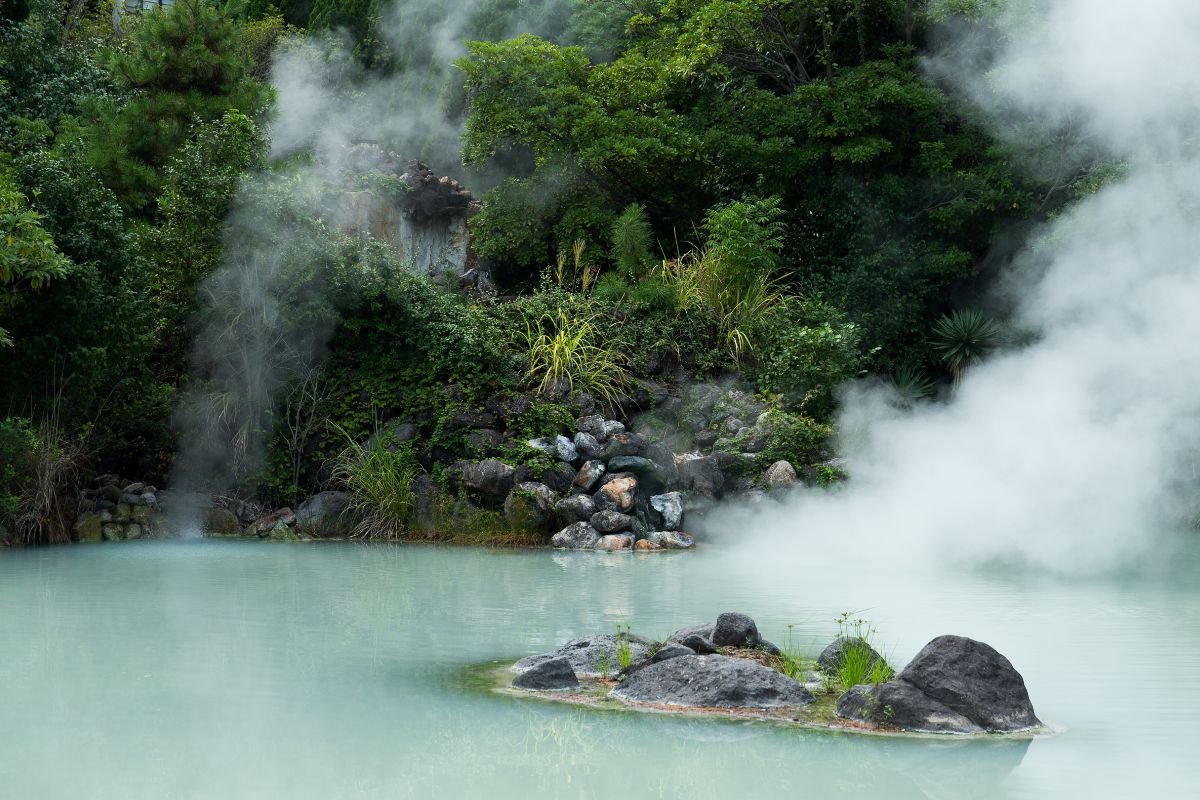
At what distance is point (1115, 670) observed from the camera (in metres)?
6.02

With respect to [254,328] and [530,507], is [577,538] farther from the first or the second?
[254,328]

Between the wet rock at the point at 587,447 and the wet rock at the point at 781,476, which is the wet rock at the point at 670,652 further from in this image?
the wet rock at the point at 781,476

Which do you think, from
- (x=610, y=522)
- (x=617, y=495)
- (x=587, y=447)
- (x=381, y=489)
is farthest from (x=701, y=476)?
(x=381, y=489)

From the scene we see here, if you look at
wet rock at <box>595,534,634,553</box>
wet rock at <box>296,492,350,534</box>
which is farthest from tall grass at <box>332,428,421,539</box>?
wet rock at <box>595,534,634,553</box>

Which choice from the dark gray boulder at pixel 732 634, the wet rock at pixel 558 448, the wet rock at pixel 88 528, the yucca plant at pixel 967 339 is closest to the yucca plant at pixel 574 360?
the wet rock at pixel 558 448

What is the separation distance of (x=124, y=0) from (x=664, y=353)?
57.7 feet

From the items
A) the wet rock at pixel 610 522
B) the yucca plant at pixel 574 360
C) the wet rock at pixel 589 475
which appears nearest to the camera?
the wet rock at pixel 610 522

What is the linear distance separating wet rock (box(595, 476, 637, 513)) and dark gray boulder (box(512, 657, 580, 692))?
6.73 m

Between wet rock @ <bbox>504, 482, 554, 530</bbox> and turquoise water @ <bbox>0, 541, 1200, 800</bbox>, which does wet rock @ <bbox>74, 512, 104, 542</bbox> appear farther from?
wet rock @ <bbox>504, 482, 554, 530</bbox>

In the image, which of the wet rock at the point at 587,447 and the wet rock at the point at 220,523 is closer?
the wet rock at the point at 587,447

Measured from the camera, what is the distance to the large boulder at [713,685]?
5.26 metres

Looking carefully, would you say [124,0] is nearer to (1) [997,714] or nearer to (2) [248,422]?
(2) [248,422]

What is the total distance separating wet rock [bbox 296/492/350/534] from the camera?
42.8ft

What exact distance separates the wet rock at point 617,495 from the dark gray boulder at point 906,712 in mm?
7344
